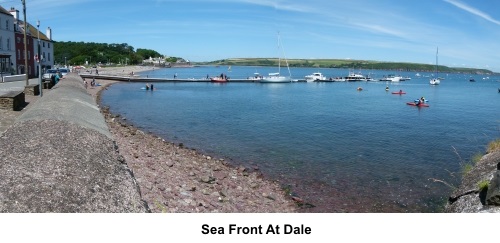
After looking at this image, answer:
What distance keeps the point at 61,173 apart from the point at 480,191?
10.1 metres

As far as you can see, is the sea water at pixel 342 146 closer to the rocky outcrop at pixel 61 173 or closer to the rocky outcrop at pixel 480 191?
the rocky outcrop at pixel 480 191

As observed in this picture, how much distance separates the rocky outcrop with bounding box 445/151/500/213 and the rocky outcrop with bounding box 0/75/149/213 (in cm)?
759

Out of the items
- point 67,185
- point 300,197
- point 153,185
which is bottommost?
point 300,197

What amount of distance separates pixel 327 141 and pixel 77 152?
66.9 ft

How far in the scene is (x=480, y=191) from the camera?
9859 millimetres

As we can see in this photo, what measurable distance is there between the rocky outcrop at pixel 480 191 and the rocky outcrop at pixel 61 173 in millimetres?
7592

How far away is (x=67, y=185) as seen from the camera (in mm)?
6617

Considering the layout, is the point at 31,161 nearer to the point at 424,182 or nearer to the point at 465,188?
the point at 465,188

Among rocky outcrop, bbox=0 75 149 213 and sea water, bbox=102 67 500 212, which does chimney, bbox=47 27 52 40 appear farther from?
rocky outcrop, bbox=0 75 149 213

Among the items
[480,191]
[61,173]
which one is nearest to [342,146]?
[480,191]

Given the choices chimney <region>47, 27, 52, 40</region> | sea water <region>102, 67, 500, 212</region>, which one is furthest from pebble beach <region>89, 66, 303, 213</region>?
chimney <region>47, 27, 52, 40</region>

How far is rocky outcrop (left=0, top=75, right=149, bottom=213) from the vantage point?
597 cm

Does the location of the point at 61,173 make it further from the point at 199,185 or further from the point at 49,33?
the point at 49,33

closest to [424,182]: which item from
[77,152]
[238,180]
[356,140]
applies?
[238,180]
